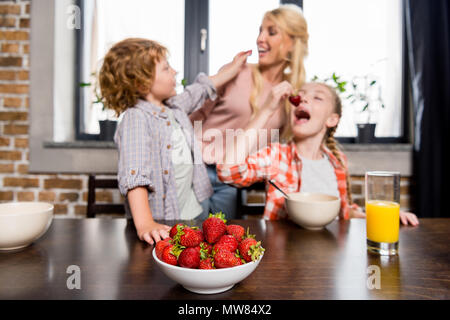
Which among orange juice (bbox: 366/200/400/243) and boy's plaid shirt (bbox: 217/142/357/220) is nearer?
orange juice (bbox: 366/200/400/243)

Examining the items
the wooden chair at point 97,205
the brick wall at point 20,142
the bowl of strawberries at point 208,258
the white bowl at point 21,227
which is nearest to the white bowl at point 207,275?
the bowl of strawberries at point 208,258

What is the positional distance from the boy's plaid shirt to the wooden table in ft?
0.96

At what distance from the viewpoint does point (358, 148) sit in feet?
5.61

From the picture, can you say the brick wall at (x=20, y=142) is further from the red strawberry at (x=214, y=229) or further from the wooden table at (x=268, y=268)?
the red strawberry at (x=214, y=229)

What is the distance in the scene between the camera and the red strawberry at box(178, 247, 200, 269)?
0.51 meters

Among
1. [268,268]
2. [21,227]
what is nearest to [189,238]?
[268,268]

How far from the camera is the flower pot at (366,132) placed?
175 cm

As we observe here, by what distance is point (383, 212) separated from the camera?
0.76 metres

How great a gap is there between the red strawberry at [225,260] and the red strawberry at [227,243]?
1 cm

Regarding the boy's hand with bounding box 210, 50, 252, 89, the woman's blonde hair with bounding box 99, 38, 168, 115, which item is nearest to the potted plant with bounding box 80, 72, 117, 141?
the woman's blonde hair with bounding box 99, 38, 168, 115

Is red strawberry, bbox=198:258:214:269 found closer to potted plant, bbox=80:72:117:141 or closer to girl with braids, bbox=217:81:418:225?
girl with braids, bbox=217:81:418:225

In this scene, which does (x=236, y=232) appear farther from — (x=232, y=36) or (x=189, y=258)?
(x=232, y=36)

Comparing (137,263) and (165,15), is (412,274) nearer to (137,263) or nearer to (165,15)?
(137,263)
